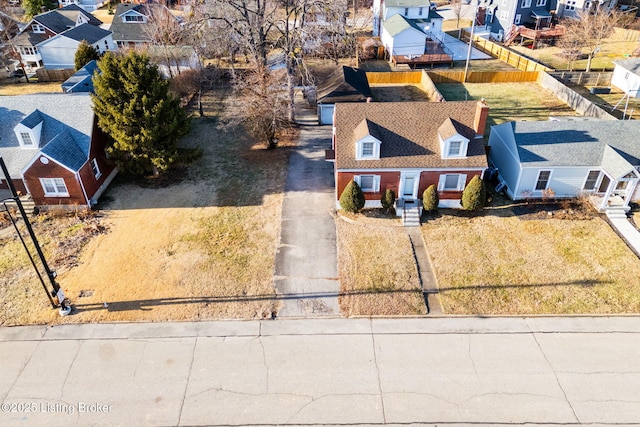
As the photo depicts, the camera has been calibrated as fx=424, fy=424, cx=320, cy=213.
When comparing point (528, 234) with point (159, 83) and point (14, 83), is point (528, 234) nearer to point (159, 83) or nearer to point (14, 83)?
point (159, 83)

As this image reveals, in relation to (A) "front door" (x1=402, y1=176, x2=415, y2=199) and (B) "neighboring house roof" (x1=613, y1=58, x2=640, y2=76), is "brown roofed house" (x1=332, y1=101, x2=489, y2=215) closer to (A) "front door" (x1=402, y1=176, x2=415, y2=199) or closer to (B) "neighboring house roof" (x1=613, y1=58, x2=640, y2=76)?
(A) "front door" (x1=402, y1=176, x2=415, y2=199)

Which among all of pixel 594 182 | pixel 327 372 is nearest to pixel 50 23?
pixel 327 372

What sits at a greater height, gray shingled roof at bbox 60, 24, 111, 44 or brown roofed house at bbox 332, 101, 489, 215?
gray shingled roof at bbox 60, 24, 111, 44

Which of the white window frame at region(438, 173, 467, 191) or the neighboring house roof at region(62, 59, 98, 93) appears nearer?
the white window frame at region(438, 173, 467, 191)

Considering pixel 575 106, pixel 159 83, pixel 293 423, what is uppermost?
pixel 159 83

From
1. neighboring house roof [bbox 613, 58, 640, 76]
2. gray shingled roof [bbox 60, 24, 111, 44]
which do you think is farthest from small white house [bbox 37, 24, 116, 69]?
neighboring house roof [bbox 613, 58, 640, 76]

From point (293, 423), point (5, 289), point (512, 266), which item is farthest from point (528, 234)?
point (5, 289)
